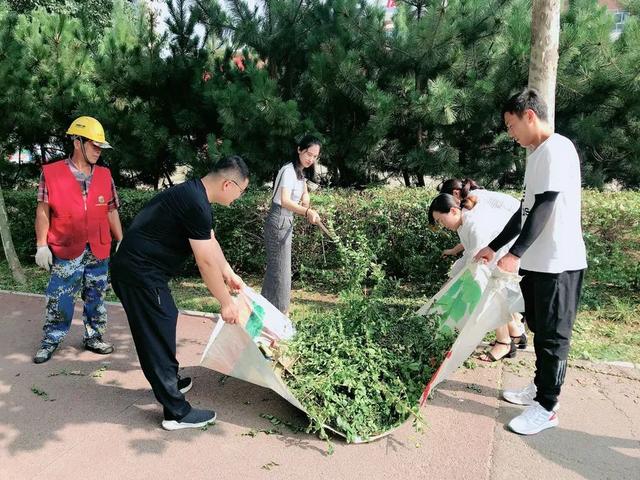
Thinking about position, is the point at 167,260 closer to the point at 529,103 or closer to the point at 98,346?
the point at 98,346

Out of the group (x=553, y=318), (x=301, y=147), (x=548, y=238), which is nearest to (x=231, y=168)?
(x=301, y=147)

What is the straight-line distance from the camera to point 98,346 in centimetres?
399

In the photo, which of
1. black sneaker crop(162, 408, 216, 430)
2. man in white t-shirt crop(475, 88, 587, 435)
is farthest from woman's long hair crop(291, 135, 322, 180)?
black sneaker crop(162, 408, 216, 430)

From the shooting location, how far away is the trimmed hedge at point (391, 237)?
4801 mm

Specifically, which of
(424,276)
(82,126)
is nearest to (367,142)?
(424,276)

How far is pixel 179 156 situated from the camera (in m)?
6.34

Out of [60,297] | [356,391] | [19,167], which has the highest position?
[19,167]

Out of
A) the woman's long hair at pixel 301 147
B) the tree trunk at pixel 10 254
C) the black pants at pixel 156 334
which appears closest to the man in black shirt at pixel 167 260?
the black pants at pixel 156 334

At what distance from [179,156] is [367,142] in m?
2.32

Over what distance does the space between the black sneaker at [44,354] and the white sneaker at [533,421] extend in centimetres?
327

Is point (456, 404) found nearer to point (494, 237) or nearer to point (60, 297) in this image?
point (494, 237)

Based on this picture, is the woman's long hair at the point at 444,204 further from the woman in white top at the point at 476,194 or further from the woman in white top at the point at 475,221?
the woman in white top at the point at 476,194

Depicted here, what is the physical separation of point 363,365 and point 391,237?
2499 millimetres

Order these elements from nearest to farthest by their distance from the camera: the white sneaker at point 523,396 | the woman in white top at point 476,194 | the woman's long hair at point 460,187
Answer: the white sneaker at point 523,396 → the woman in white top at point 476,194 → the woman's long hair at point 460,187
